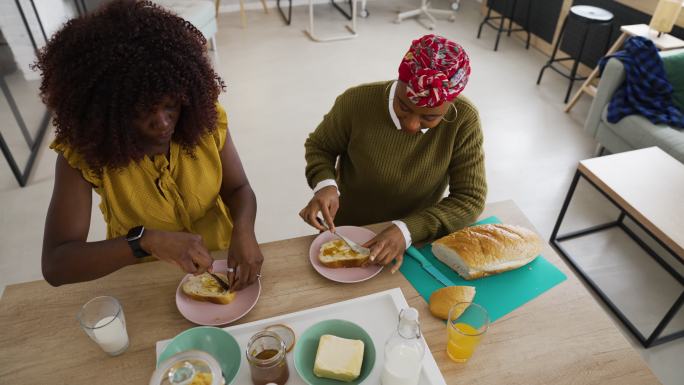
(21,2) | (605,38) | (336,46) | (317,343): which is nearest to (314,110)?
(336,46)

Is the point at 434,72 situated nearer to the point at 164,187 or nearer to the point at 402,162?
the point at 402,162

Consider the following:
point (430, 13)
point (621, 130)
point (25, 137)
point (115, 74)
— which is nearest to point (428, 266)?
point (115, 74)

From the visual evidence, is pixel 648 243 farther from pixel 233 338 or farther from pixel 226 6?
pixel 226 6

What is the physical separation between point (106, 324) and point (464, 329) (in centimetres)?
78

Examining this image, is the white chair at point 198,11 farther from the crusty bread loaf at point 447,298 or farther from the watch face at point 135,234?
the crusty bread loaf at point 447,298

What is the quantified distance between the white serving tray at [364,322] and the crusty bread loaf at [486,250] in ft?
0.62

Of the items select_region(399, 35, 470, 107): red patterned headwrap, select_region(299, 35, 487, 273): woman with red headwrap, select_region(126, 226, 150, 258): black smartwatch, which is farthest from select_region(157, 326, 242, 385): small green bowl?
select_region(399, 35, 470, 107): red patterned headwrap

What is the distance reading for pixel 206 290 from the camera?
108 centimetres

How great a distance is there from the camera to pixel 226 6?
5328mm

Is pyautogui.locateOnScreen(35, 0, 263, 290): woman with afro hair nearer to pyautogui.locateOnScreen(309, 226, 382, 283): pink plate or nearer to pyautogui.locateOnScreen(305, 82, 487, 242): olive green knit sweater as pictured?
pyautogui.locateOnScreen(309, 226, 382, 283): pink plate

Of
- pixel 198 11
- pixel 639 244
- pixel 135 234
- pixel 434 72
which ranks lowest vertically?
pixel 639 244

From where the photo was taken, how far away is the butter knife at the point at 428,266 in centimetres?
116

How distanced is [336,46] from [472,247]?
379cm

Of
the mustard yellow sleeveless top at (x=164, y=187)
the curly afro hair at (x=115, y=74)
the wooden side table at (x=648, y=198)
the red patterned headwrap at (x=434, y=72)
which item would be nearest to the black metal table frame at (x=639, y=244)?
the wooden side table at (x=648, y=198)
